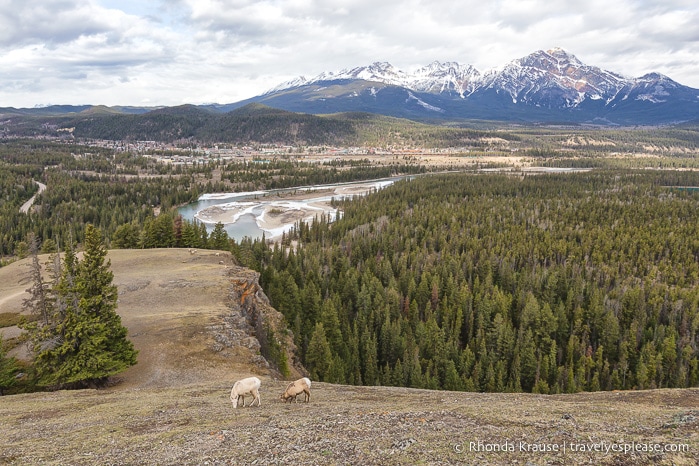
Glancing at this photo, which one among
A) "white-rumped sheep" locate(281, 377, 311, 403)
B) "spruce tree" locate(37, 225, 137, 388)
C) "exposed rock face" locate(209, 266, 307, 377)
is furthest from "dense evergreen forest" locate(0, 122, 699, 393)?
"white-rumped sheep" locate(281, 377, 311, 403)

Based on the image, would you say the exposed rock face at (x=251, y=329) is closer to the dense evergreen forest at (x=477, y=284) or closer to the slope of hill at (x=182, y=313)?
the slope of hill at (x=182, y=313)

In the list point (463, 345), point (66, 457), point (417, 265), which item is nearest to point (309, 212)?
point (417, 265)

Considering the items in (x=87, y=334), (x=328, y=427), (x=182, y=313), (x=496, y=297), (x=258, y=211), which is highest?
(x=328, y=427)

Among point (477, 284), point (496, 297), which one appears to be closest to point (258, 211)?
point (477, 284)

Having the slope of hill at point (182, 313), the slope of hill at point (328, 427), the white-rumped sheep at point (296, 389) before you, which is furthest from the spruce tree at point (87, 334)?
the white-rumped sheep at point (296, 389)

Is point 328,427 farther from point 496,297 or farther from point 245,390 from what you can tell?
point 496,297
